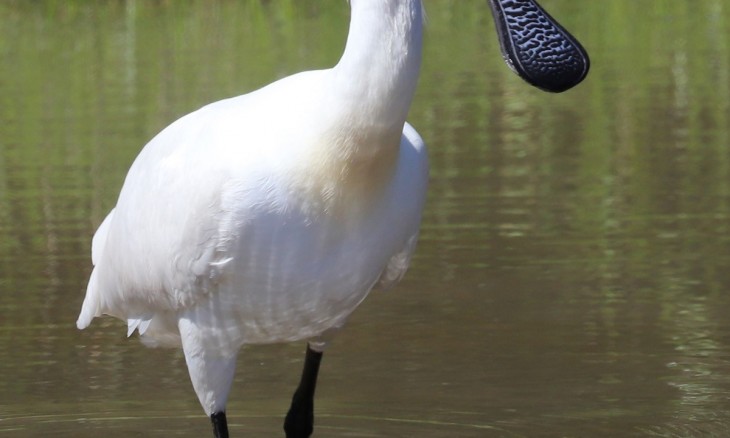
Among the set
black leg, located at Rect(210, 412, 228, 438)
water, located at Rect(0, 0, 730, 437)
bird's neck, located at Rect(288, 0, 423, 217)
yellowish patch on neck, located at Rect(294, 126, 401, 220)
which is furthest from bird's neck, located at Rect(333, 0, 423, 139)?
water, located at Rect(0, 0, 730, 437)

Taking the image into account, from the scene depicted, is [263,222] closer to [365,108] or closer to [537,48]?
[365,108]

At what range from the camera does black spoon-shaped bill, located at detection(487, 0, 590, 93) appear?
16.7 ft

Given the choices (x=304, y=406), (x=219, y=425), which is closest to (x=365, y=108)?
(x=219, y=425)

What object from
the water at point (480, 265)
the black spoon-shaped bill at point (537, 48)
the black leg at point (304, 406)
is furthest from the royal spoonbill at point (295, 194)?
the water at point (480, 265)

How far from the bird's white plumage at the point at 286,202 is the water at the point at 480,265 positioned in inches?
41.4

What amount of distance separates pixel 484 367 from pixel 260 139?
2346 mm

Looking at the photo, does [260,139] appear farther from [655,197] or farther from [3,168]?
[3,168]

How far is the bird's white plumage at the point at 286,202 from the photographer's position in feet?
17.5

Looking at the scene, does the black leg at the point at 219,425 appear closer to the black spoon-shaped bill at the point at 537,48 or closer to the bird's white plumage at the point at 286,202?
the bird's white plumage at the point at 286,202

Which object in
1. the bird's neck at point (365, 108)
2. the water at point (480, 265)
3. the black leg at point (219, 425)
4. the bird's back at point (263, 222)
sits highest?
the bird's neck at point (365, 108)

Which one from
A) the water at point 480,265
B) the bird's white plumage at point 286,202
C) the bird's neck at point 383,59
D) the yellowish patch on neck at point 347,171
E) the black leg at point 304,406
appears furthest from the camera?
the water at point 480,265

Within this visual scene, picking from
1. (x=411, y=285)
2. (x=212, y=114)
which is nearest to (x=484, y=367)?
(x=411, y=285)

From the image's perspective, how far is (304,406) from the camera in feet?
22.3

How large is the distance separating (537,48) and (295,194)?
89 centimetres
